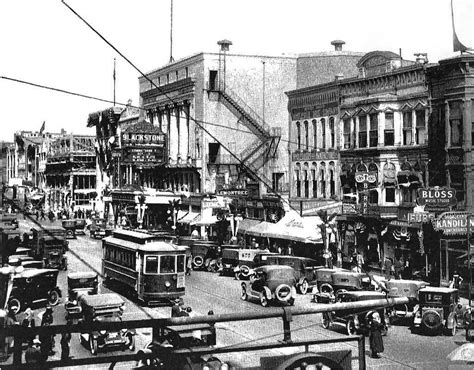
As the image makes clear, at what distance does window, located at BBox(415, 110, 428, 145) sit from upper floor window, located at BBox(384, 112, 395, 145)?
64.7 inches

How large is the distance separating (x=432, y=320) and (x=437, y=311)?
370 mm

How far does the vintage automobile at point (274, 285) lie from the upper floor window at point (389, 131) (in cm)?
1300

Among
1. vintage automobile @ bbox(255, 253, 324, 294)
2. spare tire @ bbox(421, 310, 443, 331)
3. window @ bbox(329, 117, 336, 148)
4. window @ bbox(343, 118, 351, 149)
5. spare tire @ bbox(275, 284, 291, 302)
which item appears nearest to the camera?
spare tire @ bbox(421, 310, 443, 331)

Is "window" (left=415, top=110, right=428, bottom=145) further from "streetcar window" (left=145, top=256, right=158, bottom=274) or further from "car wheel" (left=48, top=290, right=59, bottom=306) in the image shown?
"car wheel" (left=48, top=290, right=59, bottom=306)

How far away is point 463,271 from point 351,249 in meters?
8.79

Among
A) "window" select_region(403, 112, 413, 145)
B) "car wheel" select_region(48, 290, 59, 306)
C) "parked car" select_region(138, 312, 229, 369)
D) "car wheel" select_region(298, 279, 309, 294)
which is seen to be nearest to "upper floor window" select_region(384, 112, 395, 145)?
"window" select_region(403, 112, 413, 145)

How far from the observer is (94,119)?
245 feet

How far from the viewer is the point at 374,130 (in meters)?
38.5

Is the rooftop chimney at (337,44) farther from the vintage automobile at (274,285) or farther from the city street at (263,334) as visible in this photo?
the vintage automobile at (274,285)

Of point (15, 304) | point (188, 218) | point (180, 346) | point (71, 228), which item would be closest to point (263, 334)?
point (15, 304)

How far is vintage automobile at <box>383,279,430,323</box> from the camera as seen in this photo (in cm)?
2417

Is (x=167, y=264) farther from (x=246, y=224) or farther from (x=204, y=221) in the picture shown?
(x=204, y=221)

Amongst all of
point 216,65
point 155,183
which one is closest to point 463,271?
point 216,65

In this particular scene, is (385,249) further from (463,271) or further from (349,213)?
(463,271)
